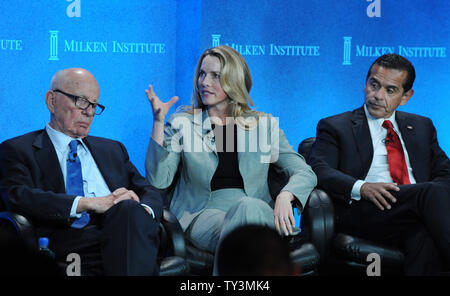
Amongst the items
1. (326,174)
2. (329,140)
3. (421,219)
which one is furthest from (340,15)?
(421,219)

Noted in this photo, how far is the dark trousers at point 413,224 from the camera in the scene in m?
2.97

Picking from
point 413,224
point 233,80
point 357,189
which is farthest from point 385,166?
point 233,80

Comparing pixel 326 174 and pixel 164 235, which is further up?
pixel 326 174

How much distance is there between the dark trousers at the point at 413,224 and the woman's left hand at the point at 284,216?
53 cm

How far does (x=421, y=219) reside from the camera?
123 inches

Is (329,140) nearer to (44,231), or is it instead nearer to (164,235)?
(164,235)

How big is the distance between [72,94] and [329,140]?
160cm

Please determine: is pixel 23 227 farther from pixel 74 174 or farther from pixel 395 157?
pixel 395 157

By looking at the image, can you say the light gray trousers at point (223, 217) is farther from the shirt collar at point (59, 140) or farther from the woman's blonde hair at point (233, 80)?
the shirt collar at point (59, 140)

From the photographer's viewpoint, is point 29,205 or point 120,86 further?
point 120,86

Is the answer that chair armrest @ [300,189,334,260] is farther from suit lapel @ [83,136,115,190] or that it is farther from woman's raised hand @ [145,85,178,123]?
suit lapel @ [83,136,115,190]

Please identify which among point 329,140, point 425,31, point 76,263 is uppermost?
point 425,31

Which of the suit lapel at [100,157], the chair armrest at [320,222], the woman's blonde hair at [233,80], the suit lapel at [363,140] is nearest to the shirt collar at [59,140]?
the suit lapel at [100,157]

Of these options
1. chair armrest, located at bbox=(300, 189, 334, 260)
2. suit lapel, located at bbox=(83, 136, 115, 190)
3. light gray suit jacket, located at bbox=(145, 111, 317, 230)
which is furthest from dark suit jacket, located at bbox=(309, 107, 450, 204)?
suit lapel, located at bbox=(83, 136, 115, 190)
